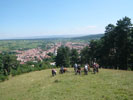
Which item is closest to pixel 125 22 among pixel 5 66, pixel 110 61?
pixel 110 61

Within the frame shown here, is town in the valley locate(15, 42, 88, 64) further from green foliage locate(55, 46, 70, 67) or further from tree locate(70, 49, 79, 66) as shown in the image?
green foliage locate(55, 46, 70, 67)

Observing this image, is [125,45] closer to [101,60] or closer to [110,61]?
[110,61]

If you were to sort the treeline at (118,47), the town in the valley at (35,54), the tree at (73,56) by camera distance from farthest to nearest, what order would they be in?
the town in the valley at (35,54)
the tree at (73,56)
the treeline at (118,47)

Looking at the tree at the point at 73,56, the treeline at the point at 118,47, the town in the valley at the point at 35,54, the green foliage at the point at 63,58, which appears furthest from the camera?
the town in the valley at the point at 35,54

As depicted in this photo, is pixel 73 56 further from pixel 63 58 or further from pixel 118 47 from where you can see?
pixel 118 47

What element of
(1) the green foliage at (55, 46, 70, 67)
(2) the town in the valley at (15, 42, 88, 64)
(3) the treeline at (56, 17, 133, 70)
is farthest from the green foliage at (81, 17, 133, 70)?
(2) the town in the valley at (15, 42, 88, 64)

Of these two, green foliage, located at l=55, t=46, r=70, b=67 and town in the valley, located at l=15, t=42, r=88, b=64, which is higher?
green foliage, located at l=55, t=46, r=70, b=67

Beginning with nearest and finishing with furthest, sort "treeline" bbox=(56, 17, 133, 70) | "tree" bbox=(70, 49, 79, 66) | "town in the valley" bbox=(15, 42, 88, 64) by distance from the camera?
"treeline" bbox=(56, 17, 133, 70) → "tree" bbox=(70, 49, 79, 66) → "town in the valley" bbox=(15, 42, 88, 64)

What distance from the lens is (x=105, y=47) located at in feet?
89.7

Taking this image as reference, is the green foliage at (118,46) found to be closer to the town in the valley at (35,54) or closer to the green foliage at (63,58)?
the green foliage at (63,58)

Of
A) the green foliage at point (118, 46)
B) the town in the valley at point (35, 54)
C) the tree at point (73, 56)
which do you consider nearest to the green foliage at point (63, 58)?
the tree at point (73, 56)

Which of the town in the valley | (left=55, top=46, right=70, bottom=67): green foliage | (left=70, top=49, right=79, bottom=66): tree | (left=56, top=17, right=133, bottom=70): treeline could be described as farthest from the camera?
the town in the valley

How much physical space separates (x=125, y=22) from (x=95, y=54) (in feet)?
37.5

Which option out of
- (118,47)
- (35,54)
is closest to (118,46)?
(118,47)
